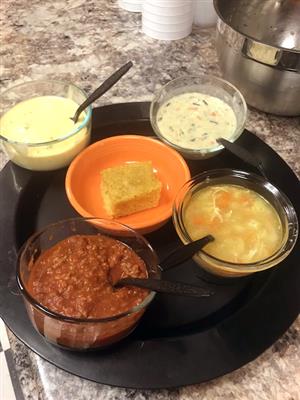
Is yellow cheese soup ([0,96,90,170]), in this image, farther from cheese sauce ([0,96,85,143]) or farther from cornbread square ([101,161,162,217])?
cornbread square ([101,161,162,217])

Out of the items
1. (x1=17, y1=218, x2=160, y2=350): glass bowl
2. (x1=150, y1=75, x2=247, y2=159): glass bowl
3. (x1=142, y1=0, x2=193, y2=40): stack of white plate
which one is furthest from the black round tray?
(x1=142, y1=0, x2=193, y2=40): stack of white plate

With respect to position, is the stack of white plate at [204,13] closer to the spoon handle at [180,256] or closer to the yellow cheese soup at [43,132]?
the yellow cheese soup at [43,132]

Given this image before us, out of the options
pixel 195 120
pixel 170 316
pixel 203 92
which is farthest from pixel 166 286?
pixel 203 92

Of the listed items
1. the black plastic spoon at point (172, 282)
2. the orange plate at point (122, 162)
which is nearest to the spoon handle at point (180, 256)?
the black plastic spoon at point (172, 282)

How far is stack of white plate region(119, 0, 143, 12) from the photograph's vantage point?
1649mm

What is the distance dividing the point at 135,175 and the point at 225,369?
0.46m

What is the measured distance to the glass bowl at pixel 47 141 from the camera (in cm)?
104

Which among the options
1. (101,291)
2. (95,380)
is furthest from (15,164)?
(95,380)

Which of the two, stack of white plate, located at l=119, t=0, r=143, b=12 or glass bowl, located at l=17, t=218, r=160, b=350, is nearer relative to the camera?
glass bowl, located at l=17, t=218, r=160, b=350

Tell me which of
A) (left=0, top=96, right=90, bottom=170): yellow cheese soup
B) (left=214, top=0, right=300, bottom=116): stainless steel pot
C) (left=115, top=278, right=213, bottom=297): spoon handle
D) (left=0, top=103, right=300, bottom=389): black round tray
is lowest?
(left=0, top=103, right=300, bottom=389): black round tray

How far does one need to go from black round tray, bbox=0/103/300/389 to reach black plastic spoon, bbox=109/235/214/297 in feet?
0.31

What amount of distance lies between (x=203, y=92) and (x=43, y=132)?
46 cm

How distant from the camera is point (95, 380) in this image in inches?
30.4

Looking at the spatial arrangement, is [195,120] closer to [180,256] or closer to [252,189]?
[252,189]
